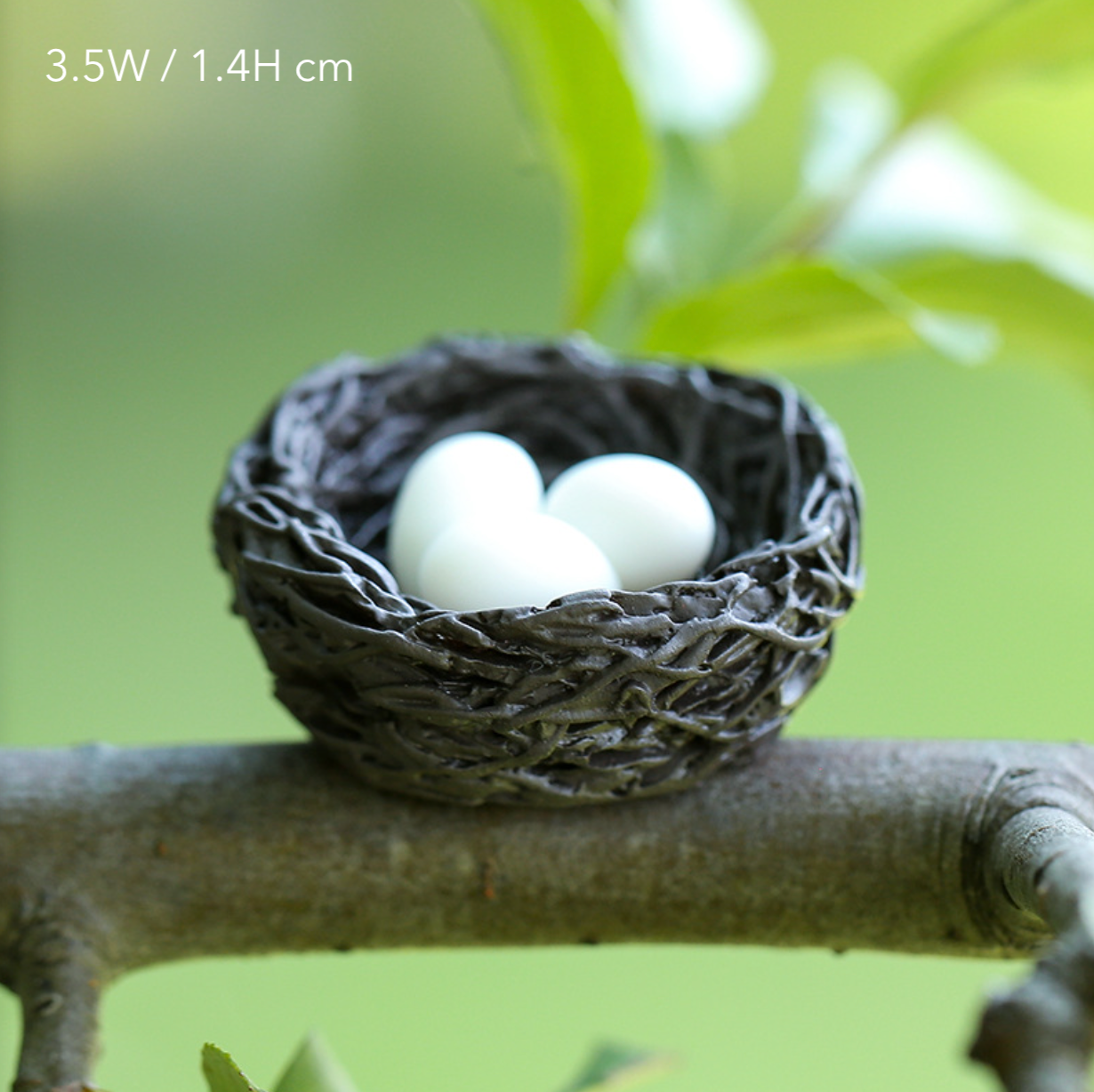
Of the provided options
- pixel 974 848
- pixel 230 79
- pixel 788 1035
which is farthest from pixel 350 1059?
pixel 230 79

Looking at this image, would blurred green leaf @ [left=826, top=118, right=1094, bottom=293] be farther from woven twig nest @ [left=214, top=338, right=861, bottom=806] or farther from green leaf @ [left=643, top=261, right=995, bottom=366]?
woven twig nest @ [left=214, top=338, right=861, bottom=806]

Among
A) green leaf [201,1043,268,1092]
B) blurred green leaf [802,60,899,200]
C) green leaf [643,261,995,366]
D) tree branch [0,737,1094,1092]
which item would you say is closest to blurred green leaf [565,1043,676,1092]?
tree branch [0,737,1094,1092]

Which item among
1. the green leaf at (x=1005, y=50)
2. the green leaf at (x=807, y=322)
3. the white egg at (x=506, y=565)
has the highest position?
the green leaf at (x=1005, y=50)

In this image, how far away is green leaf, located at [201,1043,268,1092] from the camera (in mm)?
368

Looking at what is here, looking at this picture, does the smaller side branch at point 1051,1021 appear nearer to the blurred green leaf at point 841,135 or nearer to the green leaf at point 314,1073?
the green leaf at point 314,1073

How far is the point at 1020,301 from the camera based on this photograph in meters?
0.63

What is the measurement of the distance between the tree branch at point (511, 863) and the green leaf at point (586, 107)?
0.96ft

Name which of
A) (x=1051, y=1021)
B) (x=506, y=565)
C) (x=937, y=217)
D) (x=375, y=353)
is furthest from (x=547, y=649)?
(x=375, y=353)

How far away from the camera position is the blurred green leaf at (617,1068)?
539mm

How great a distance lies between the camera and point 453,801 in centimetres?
48

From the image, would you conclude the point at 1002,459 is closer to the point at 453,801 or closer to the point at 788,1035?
the point at 788,1035

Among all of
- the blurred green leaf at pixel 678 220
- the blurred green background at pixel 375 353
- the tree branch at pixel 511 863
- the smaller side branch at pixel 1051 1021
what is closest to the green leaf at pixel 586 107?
the blurred green leaf at pixel 678 220

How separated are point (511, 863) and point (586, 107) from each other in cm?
36

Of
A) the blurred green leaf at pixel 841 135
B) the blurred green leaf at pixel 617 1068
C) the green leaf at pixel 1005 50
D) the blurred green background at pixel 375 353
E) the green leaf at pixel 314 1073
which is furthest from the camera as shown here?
the blurred green background at pixel 375 353
